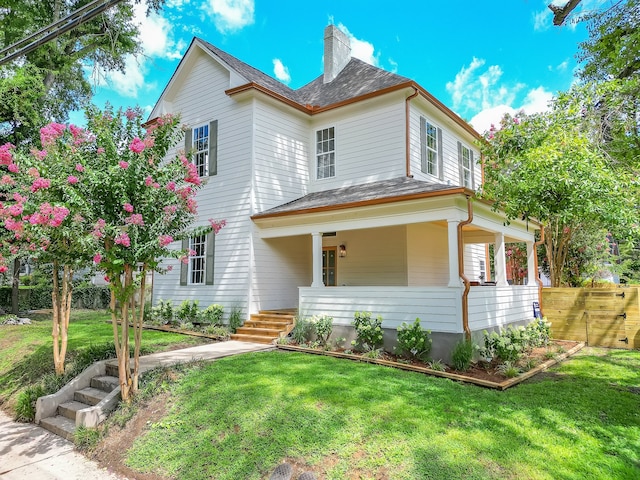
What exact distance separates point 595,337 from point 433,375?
604 centimetres

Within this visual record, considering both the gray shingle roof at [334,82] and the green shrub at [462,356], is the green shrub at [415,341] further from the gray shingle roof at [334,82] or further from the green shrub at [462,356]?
the gray shingle roof at [334,82]

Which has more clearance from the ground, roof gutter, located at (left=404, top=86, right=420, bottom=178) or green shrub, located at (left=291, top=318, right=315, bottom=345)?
roof gutter, located at (left=404, top=86, right=420, bottom=178)

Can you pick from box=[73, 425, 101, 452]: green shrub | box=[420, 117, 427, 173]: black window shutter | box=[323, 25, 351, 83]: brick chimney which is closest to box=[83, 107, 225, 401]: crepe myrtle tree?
box=[73, 425, 101, 452]: green shrub

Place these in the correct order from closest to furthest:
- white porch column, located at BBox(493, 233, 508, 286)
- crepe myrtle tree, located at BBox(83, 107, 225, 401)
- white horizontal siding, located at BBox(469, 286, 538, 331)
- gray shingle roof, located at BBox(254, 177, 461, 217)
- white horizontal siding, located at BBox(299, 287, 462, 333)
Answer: crepe myrtle tree, located at BBox(83, 107, 225, 401) → white horizontal siding, located at BBox(299, 287, 462, 333) → white horizontal siding, located at BBox(469, 286, 538, 331) → gray shingle roof, located at BBox(254, 177, 461, 217) → white porch column, located at BBox(493, 233, 508, 286)

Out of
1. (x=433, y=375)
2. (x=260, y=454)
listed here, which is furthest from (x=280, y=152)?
(x=260, y=454)

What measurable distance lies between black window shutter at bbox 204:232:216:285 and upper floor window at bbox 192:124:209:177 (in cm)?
206

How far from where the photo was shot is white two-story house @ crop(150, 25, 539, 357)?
385 inches

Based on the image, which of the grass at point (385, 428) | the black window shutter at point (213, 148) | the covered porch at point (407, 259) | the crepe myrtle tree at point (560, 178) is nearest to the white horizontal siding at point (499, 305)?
the covered porch at point (407, 259)

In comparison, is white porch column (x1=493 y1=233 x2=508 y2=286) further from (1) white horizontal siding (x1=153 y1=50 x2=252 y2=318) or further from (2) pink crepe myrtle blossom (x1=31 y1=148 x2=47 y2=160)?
(2) pink crepe myrtle blossom (x1=31 y1=148 x2=47 y2=160)

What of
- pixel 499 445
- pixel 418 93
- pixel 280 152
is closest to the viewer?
pixel 499 445

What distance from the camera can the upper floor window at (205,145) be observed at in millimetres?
11734

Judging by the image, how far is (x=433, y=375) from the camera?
21.7 feet

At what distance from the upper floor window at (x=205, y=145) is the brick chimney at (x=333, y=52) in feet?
15.8

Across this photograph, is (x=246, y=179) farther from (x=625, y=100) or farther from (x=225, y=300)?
(x=625, y=100)
